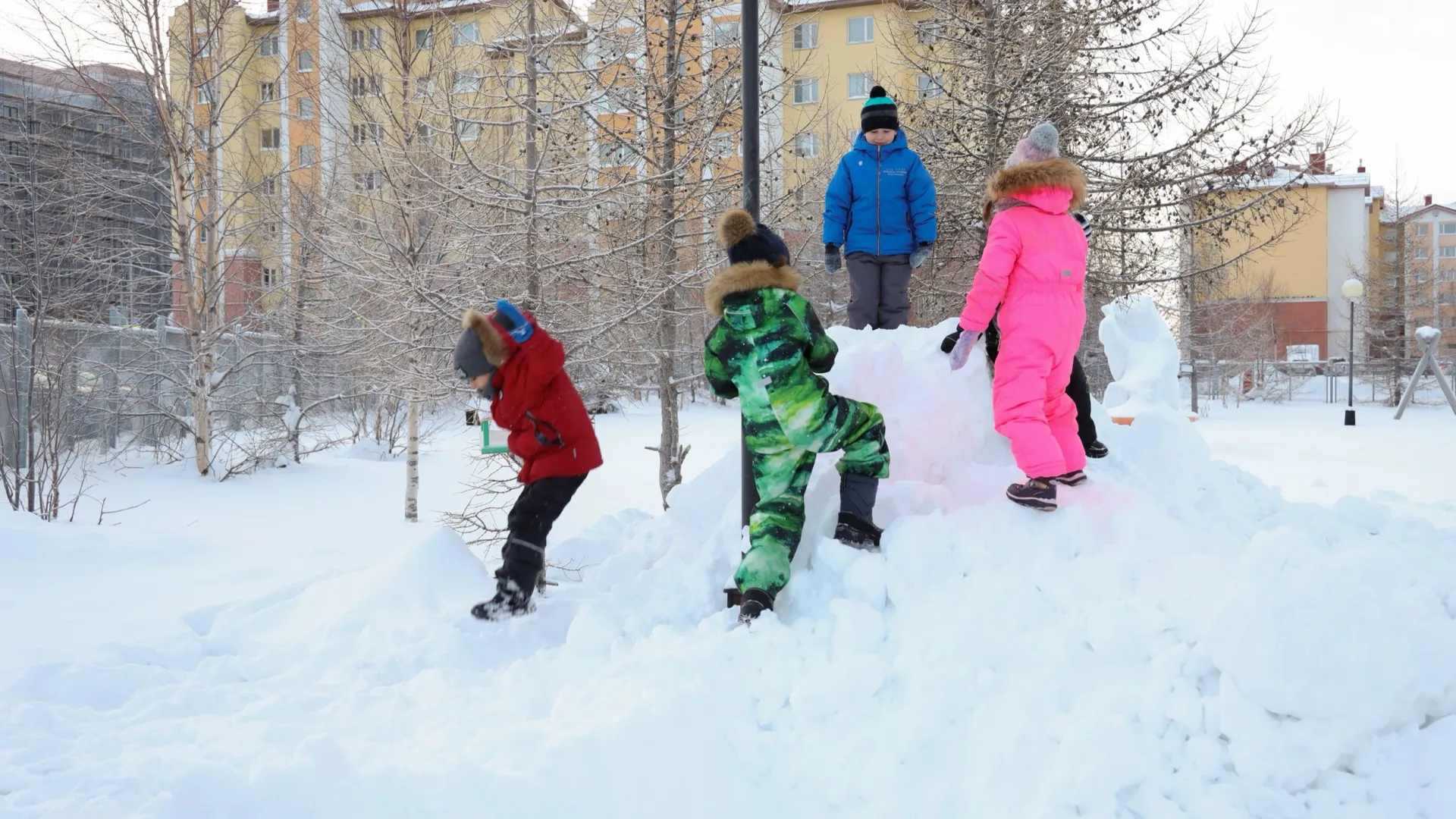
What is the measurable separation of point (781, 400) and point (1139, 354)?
7.50 metres

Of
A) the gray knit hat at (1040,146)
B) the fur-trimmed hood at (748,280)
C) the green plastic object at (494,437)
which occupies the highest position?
the gray knit hat at (1040,146)

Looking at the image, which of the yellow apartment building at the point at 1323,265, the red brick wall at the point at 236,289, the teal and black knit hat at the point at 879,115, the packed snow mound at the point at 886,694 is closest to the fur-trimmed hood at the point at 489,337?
the packed snow mound at the point at 886,694

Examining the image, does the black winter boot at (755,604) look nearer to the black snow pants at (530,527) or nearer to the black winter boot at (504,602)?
the black snow pants at (530,527)

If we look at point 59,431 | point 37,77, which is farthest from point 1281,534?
point 37,77

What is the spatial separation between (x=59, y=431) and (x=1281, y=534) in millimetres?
10486

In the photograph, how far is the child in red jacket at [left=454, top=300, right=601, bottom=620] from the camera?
162 inches

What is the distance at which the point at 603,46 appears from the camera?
7.45 meters

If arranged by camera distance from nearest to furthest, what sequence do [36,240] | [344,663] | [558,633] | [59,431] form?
1. [344,663]
2. [558,633]
3. [59,431]
4. [36,240]

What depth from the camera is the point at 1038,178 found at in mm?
3896

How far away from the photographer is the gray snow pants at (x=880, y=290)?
5.53 metres

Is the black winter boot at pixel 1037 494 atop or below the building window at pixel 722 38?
below

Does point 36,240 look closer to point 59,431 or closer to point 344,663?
point 59,431

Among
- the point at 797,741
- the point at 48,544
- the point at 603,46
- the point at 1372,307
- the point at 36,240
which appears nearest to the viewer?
the point at 797,741

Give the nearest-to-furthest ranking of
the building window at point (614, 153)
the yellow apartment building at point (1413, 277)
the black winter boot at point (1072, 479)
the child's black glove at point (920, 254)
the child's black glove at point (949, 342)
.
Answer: the black winter boot at point (1072, 479), the child's black glove at point (949, 342), the child's black glove at point (920, 254), the building window at point (614, 153), the yellow apartment building at point (1413, 277)
